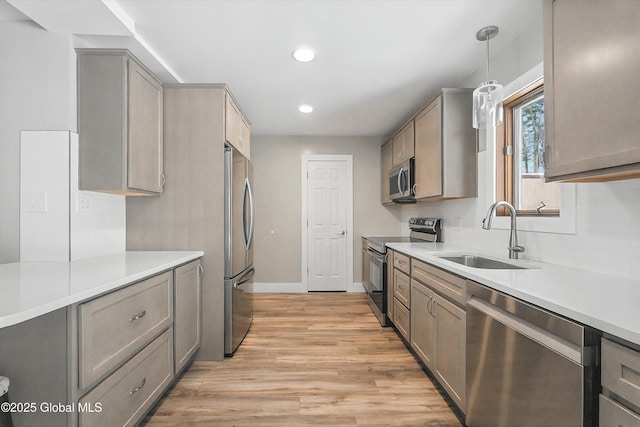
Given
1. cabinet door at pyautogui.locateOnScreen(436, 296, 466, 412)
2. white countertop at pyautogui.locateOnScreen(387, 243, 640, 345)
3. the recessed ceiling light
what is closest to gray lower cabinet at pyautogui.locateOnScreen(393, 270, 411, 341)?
cabinet door at pyautogui.locateOnScreen(436, 296, 466, 412)

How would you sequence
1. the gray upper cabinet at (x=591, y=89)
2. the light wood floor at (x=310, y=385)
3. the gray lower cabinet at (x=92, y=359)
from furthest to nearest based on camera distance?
the light wood floor at (x=310, y=385), the gray lower cabinet at (x=92, y=359), the gray upper cabinet at (x=591, y=89)

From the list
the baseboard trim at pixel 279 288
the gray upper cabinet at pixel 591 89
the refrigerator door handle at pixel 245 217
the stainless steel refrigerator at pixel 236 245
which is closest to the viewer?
the gray upper cabinet at pixel 591 89

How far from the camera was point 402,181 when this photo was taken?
3623 millimetres

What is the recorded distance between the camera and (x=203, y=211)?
253 cm

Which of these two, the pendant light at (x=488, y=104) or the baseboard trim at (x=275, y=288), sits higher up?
the pendant light at (x=488, y=104)

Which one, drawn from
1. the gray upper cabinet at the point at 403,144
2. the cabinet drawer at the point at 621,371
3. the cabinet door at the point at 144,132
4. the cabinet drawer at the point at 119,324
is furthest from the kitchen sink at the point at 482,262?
the cabinet door at the point at 144,132

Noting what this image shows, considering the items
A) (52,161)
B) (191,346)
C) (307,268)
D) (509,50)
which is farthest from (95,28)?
(307,268)

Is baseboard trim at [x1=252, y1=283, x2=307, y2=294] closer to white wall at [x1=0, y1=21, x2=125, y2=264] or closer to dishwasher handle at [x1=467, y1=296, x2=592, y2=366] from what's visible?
white wall at [x1=0, y1=21, x2=125, y2=264]

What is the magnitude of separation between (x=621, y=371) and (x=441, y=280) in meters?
1.12

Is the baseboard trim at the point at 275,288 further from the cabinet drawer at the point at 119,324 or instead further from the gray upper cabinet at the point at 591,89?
the gray upper cabinet at the point at 591,89

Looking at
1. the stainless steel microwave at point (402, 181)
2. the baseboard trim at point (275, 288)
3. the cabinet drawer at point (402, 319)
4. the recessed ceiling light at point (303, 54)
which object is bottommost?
the baseboard trim at point (275, 288)

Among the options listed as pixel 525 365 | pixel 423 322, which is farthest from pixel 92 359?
pixel 423 322

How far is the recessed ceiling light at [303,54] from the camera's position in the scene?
2.32 metres

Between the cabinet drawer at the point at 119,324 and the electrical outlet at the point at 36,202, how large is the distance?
2.83 ft
